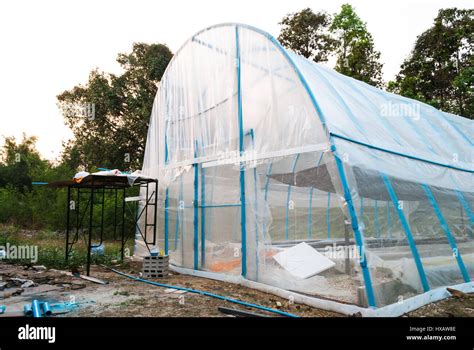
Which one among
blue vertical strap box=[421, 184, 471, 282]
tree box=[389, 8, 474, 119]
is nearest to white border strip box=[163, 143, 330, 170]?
blue vertical strap box=[421, 184, 471, 282]

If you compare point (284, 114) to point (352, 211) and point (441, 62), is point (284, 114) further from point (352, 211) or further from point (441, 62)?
point (441, 62)

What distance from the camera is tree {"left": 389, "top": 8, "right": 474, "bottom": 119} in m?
20.2

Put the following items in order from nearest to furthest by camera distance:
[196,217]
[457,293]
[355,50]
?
1. [457,293]
2. [196,217]
3. [355,50]

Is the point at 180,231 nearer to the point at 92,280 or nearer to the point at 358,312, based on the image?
the point at 92,280

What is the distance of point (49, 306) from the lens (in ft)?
18.2

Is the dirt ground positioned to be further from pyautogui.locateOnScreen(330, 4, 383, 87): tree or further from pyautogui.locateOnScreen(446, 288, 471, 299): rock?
pyautogui.locateOnScreen(330, 4, 383, 87): tree

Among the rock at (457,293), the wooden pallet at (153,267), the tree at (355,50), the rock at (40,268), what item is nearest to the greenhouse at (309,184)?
the rock at (457,293)

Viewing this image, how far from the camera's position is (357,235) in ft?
18.0

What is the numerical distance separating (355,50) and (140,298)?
17.9 m

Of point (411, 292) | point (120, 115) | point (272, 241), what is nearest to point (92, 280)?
point (272, 241)

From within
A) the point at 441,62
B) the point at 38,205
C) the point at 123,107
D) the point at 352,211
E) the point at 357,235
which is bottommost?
the point at 357,235

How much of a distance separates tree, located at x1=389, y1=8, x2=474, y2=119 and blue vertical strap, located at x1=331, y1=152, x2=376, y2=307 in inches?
614

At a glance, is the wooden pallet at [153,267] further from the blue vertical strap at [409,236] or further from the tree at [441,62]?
the tree at [441,62]

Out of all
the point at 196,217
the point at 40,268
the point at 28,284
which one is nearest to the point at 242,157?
the point at 196,217
